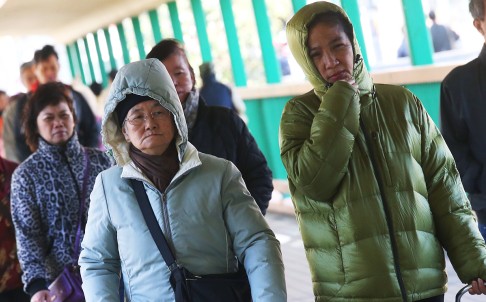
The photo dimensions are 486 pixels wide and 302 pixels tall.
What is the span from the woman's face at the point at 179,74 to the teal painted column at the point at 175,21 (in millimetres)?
11671

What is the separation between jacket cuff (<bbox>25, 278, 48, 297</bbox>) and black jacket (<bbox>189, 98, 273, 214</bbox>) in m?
1.04

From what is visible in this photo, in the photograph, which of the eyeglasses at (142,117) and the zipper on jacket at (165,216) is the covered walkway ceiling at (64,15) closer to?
the eyeglasses at (142,117)

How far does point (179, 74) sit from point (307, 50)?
1194mm

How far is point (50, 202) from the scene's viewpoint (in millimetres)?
4324

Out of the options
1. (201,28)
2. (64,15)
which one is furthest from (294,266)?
(64,15)

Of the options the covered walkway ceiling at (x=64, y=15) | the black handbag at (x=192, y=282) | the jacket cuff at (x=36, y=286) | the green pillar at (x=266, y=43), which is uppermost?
the covered walkway ceiling at (x=64, y=15)

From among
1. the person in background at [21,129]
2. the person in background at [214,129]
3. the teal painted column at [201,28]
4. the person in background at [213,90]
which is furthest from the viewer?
the teal painted column at [201,28]

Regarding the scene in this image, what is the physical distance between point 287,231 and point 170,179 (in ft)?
24.2

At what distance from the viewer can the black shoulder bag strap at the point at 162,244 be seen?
2814 millimetres

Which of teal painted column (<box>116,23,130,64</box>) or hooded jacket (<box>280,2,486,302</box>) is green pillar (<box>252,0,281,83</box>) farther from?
hooded jacket (<box>280,2,486,302</box>)

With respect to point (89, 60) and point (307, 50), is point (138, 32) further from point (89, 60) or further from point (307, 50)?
point (307, 50)

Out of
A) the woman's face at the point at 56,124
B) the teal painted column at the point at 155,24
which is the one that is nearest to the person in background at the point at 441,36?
the woman's face at the point at 56,124

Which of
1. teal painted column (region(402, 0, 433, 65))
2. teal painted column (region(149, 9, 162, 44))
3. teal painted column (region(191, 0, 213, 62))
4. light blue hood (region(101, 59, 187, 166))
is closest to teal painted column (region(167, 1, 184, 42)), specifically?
teal painted column (region(191, 0, 213, 62))

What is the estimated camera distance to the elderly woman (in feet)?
13.9
